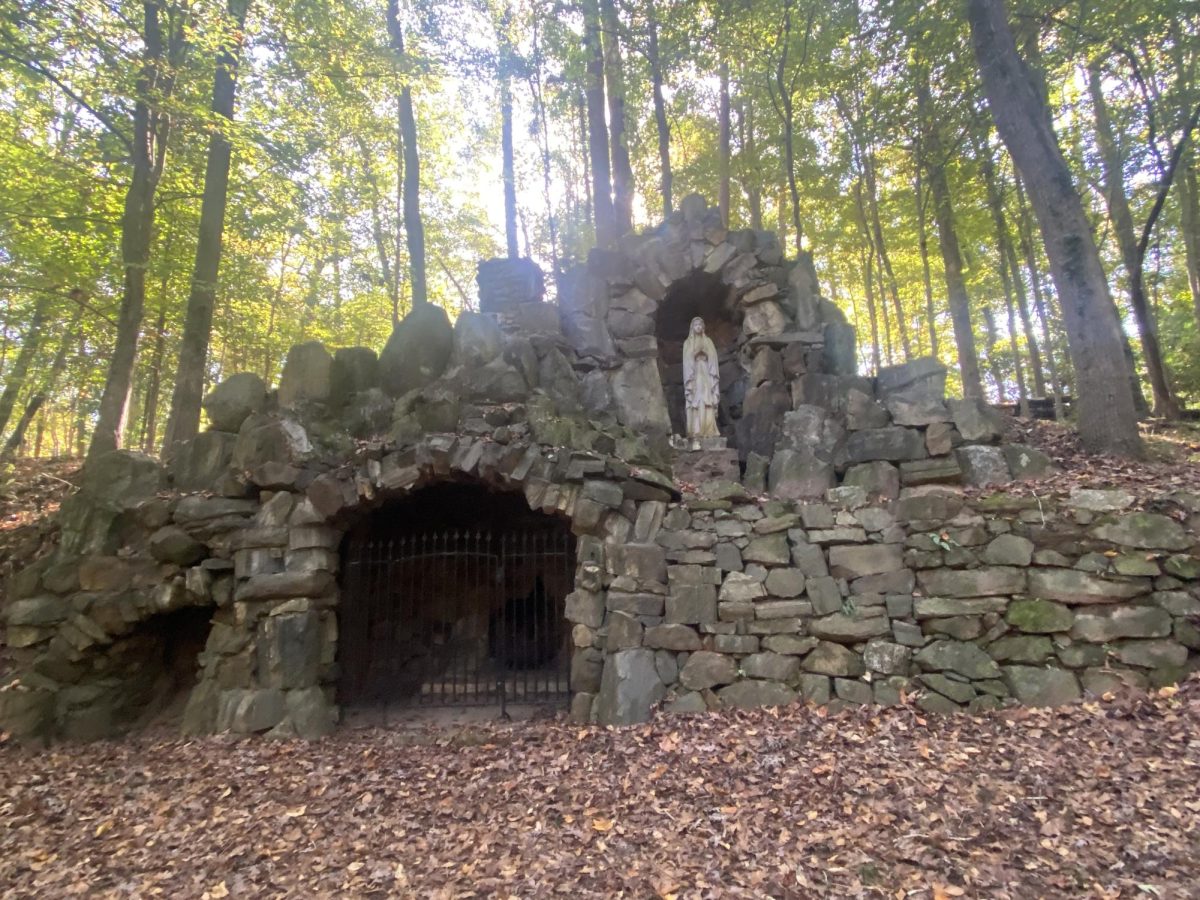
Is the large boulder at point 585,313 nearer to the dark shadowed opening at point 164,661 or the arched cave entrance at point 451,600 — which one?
the arched cave entrance at point 451,600

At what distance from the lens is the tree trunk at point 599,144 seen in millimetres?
12773

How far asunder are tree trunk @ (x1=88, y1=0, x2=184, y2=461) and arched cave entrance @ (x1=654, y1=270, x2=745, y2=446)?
24.8 feet

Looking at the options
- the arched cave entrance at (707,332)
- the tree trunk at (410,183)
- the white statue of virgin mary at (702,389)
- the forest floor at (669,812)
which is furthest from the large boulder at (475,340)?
the tree trunk at (410,183)

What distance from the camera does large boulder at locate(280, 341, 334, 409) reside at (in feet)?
24.1

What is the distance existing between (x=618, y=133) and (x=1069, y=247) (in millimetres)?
9212

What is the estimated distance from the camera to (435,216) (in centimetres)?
1906

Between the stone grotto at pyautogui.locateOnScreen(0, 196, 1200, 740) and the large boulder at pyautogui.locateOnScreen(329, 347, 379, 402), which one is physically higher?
the large boulder at pyautogui.locateOnScreen(329, 347, 379, 402)

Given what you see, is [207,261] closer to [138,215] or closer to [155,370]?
[138,215]

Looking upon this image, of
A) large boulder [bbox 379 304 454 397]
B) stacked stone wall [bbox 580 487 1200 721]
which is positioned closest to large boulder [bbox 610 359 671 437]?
large boulder [bbox 379 304 454 397]

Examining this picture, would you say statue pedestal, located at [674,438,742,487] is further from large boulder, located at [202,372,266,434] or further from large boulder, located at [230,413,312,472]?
large boulder, located at [202,372,266,434]

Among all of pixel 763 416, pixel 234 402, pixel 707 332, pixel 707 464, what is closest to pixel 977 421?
pixel 763 416

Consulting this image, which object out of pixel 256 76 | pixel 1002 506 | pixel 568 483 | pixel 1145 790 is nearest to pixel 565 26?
pixel 256 76

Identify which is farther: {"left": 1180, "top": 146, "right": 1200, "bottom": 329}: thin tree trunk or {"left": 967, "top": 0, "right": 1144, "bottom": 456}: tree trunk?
{"left": 1180, "top": 146, "right": 1200, "bottom": 329}: thin tree trunk

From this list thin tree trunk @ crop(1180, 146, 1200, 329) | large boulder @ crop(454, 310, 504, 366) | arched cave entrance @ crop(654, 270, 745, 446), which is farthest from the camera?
thin tree trunk @ crop(1180, 146, 1200, 329)
